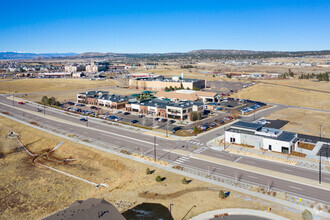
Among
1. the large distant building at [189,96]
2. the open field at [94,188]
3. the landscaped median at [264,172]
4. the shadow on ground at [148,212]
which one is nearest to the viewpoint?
the shadow on ground at [148,212]

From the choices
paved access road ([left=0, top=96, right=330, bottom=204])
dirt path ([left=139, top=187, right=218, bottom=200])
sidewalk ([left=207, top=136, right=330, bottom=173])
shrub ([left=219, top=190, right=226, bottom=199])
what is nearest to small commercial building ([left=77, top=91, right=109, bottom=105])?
paved access road ([left=0, top=96, right=330, bottom=204])

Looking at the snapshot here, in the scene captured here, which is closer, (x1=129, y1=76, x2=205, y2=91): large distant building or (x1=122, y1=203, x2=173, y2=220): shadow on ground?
(x1=122, y1=203, x2=173, y2=220): shadow on ground

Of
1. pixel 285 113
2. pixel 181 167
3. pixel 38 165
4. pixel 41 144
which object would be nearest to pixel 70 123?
pixel 41 144

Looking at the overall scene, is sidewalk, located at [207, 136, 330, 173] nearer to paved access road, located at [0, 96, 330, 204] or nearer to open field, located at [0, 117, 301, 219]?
paved access road, located at [0, 96, 330, 204]

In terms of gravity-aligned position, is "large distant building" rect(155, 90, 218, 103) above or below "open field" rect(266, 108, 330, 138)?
above

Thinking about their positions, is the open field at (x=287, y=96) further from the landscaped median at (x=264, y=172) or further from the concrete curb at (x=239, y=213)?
the concrete curb at (x=239, y=213)

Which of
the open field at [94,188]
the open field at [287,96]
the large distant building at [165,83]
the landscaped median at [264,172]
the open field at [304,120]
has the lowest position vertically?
the open field at [94,188]

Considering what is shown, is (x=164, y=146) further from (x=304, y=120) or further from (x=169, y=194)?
(x=304, y=120)

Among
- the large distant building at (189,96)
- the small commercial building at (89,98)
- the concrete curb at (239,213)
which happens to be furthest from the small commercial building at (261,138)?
the small commercial building at (89,98)
